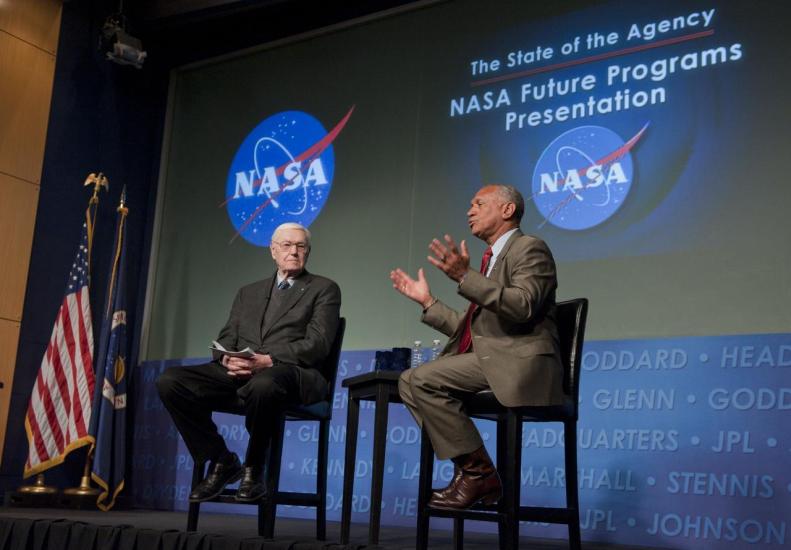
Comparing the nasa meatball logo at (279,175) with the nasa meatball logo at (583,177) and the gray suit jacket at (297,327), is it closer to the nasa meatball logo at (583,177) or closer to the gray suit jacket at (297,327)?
the nasa meatball logo at (583,177)

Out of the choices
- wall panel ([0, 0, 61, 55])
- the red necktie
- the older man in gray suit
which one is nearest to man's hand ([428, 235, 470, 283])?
the red necktie

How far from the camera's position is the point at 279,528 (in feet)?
14.4

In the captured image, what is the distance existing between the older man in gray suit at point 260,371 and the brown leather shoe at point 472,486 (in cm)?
82

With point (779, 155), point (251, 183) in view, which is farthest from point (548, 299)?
point (251, 183)

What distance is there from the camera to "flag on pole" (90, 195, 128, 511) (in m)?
5.72

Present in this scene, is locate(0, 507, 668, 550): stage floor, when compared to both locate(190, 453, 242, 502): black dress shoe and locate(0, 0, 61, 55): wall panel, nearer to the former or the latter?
locate(190, 453, 242, 502): black dress shoe

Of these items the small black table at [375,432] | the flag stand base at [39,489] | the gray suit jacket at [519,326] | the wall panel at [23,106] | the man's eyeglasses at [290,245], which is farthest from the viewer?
the wall panel at [23,106]

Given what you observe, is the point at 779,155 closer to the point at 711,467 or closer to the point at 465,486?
the point at 711,467

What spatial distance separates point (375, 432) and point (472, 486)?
49cm

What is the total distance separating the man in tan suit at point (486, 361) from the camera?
305cm

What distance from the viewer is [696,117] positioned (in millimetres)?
4656

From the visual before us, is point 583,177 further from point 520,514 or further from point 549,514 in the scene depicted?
point 520,514

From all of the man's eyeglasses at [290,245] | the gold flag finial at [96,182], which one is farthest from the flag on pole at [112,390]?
the man's eyeglasses at [290,245]

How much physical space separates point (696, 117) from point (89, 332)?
375 centimetres
